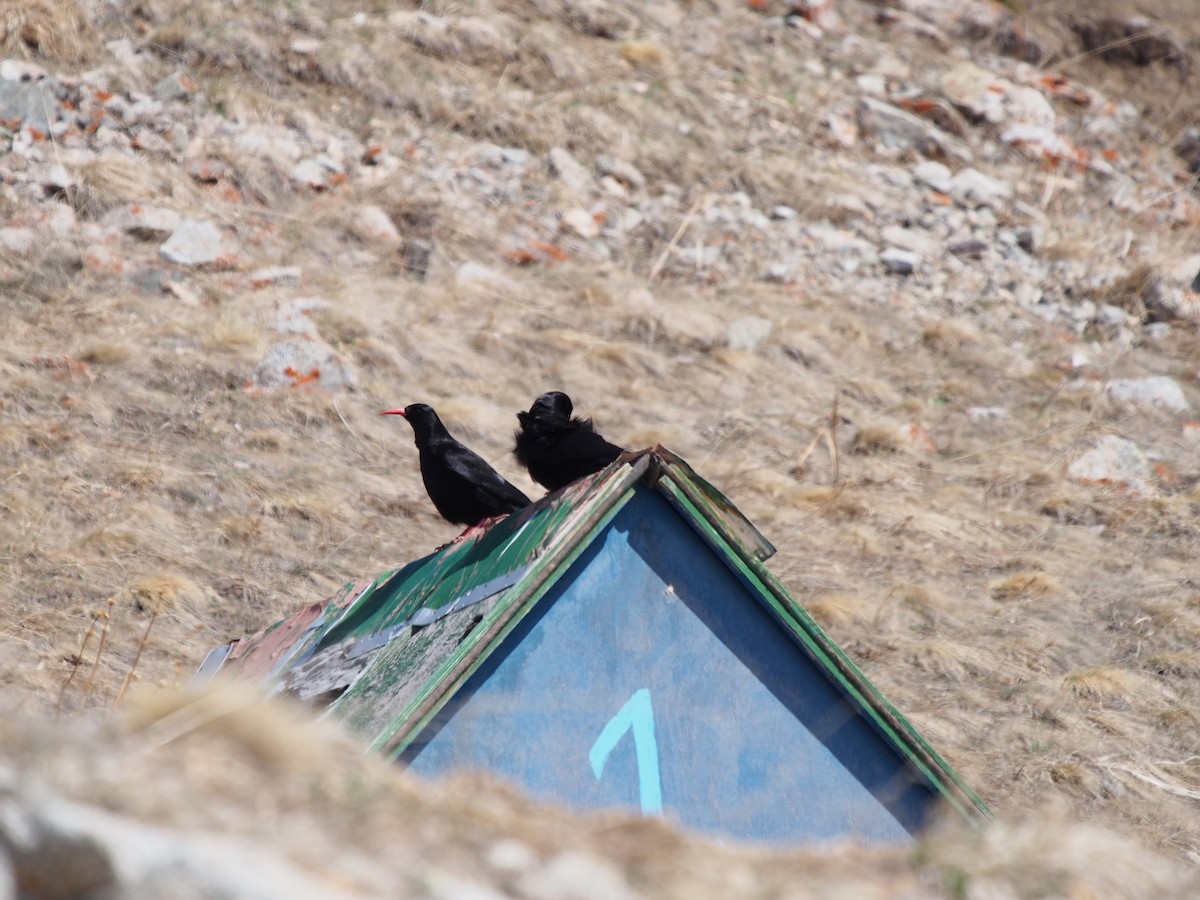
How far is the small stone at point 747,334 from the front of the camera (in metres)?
12.0

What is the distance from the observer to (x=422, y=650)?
4051 millimetres

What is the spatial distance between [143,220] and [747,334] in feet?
16.8

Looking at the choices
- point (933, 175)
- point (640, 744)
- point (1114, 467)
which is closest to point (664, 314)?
point (1114, 467)

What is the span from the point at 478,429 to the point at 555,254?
3.31 metres

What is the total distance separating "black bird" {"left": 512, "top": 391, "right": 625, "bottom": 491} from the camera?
5.88 metres

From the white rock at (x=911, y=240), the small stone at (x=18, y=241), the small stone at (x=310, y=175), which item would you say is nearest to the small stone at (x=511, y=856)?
the small stone at (x=18, y=241)

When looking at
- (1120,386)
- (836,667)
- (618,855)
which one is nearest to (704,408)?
(1120,386)

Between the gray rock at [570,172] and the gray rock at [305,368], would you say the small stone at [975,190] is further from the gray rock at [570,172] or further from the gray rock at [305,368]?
the gray rock at [305,368]

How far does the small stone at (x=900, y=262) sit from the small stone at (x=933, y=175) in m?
1.52

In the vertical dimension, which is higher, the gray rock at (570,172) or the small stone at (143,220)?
the gray rock at (570,172)

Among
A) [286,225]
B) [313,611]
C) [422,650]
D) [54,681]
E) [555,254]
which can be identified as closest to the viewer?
[422,650]

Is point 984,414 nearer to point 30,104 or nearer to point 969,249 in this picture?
point 969,249

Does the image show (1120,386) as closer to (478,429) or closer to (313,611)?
(478,429)

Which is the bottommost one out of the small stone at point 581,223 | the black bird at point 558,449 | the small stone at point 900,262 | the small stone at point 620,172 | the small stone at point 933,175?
the small stone at point 581,223
